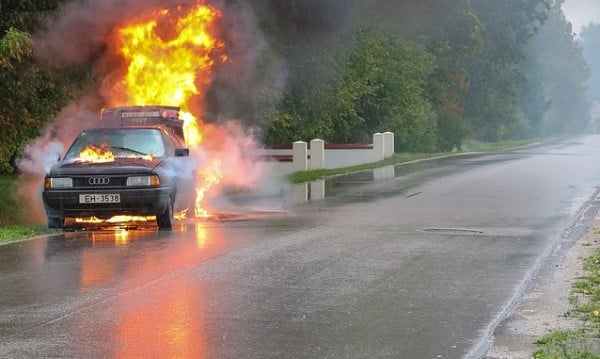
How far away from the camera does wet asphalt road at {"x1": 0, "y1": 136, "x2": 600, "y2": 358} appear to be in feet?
22.6

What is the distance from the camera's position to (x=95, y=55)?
19.9 metres

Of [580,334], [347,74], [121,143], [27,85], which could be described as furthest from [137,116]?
[347,74]

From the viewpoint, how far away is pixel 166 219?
14.1 meters

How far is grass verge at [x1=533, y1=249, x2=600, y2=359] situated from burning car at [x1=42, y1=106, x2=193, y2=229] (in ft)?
22.1

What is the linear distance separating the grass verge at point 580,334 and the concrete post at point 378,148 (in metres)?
27.6

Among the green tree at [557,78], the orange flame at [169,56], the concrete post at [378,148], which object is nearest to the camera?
the orange flame at [169,56]

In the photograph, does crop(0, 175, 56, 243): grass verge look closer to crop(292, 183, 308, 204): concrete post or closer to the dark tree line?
the dark tree line

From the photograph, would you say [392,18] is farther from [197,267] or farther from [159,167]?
[197,267]

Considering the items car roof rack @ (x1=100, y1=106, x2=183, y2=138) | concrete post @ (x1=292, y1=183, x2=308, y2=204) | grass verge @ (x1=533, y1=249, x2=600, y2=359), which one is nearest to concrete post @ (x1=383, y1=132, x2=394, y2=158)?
concrete post @ (x1=292, y1=183, x2=308, y2=204)

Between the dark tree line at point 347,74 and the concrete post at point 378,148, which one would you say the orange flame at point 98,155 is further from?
the concrete post at point 378,148

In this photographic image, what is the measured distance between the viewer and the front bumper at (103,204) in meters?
13.6

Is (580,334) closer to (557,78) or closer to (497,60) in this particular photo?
(497,60)

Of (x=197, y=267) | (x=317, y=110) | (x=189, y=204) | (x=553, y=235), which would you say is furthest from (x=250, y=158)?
(x=197, y=267)

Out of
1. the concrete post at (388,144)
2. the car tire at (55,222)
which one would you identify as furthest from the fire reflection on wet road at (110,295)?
the concrete post at (388,144)
